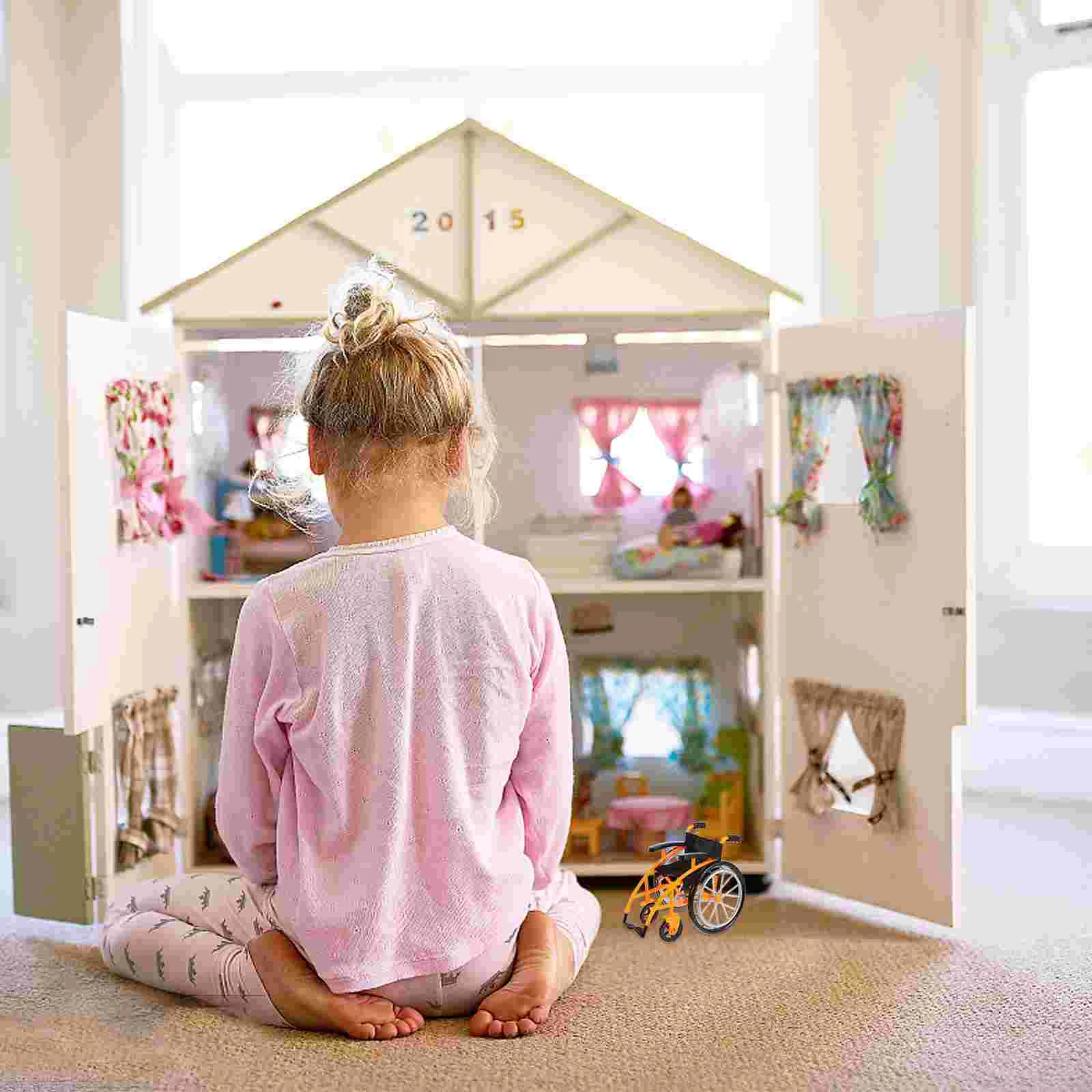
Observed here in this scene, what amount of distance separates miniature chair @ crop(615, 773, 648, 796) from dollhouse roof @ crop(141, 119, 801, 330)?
993mm

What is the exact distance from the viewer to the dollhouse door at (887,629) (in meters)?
2.34

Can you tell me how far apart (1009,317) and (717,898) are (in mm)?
1888

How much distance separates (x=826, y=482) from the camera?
3.36 metres

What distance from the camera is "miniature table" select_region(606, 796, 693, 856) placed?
2.86 metres

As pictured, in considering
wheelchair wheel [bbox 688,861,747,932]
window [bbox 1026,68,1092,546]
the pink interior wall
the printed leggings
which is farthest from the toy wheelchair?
window [bbox 1026,68,1092,546]

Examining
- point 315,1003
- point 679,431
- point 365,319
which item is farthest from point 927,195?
point 315,1003

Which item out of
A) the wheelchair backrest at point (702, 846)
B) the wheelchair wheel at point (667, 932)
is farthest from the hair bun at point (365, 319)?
the wheelchair wheel at point (667, 932)

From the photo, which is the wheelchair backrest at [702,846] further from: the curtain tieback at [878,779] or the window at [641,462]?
the window at [641,462]

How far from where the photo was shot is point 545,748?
183 centimetres

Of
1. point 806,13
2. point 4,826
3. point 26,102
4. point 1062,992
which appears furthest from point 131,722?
point 806,13

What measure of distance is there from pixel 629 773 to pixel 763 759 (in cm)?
38

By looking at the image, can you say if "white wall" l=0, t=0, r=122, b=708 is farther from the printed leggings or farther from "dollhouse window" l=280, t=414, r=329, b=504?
the printed leggings

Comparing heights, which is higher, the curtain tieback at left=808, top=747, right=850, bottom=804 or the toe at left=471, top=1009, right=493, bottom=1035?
the curtain tieback at left=808, top=747, right=850, bottom=804

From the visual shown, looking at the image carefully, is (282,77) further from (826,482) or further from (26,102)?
(826,482)
